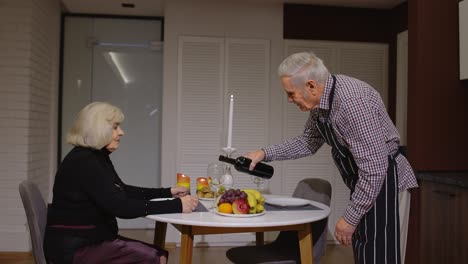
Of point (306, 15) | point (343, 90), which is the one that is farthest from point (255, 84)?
point (343, 90)

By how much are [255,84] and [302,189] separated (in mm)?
→ 1858

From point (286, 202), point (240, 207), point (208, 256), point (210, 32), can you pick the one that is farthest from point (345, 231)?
point (210, 32)

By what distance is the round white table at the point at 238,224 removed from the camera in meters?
1.90

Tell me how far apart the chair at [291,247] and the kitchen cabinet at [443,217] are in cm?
60

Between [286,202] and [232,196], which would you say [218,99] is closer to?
[286,202]

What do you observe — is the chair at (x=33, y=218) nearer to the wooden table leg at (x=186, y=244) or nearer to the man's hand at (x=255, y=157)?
the wooden table leg at (x=186, y=244)

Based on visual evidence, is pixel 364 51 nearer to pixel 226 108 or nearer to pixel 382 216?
pixel 226 108

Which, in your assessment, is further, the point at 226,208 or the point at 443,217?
the point at 443,217

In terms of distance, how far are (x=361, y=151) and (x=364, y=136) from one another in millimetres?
58

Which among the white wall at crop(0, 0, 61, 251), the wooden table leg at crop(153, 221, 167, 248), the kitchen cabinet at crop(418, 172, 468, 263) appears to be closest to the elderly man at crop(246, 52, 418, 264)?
the kitchen cabinet at crop(418, 172, 468, 263)

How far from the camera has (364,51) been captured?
452 centimetres

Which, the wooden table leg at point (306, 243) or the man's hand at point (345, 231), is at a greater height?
the man's hand at point (345, 231)

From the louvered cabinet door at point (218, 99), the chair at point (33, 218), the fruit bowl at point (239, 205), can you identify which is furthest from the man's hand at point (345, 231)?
the louvered cabinet door at point (218, 99)

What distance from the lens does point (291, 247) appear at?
8.54ft
